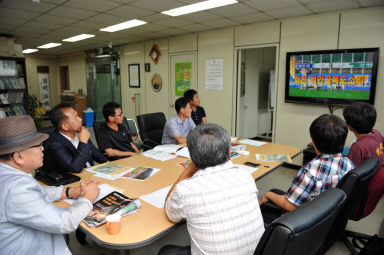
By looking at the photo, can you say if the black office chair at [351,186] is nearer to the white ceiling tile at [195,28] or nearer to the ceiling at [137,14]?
the ceiling at [137,14]

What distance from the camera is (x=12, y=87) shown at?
5508mm

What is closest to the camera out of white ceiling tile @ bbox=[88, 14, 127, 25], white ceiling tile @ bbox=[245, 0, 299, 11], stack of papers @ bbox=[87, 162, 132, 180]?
stack of papers @ bbox=[87, 162, 132, 180]

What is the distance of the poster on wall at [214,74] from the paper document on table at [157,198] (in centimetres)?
372

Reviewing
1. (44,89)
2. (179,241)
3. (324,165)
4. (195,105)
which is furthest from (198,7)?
(44,89)

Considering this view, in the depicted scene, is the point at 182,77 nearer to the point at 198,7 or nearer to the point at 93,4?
the point at 198,7

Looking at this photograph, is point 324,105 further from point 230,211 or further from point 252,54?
point 230,211

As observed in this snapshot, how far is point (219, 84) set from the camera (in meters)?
5.11

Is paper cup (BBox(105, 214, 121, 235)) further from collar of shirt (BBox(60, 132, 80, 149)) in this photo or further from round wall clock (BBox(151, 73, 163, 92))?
round wall clock (BBox(151, 73, 163, 92))

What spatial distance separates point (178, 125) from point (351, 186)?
2.18 meters

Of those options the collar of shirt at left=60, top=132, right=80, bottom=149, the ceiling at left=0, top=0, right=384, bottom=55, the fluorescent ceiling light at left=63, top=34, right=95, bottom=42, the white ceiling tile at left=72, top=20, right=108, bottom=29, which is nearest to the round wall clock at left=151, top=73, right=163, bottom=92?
the ceiling at left=0, top=0, right=384, bottom=55

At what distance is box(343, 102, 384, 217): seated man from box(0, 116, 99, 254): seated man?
6.35 ft

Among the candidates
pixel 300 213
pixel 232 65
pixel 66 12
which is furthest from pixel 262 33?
pixel 300 213

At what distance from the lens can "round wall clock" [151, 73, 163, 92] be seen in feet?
20.4

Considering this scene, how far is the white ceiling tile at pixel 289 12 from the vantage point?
3.56 metres
